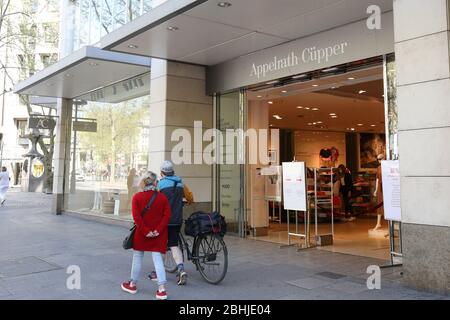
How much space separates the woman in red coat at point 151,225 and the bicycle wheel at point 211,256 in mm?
866

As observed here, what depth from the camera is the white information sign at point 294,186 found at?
8.62m

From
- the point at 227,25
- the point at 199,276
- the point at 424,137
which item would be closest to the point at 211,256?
the point at 199,276

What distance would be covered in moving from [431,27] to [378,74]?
109 inches

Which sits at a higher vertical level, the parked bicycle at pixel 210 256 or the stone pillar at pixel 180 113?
the stone pillar at pixel 180 113

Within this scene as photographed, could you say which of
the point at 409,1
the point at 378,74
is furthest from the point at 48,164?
the point at 409,1

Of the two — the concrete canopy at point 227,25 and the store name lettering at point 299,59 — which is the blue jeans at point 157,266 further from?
the store name lettering at point 299,59

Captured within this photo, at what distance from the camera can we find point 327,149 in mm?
20375

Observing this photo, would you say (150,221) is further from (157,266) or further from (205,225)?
(205,225)

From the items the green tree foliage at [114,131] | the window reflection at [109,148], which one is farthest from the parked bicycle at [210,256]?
the green tree foliage at [114,131]

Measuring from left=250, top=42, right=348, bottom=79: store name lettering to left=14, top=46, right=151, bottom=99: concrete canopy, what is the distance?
331cm

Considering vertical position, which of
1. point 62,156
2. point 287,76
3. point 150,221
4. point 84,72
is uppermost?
point 84,72

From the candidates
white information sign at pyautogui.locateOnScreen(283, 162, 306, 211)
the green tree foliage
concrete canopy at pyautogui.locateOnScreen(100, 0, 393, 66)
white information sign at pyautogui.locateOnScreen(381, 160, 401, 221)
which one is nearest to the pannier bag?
white information sign at pyautogui.locateOnScreen(381, 160, 401, 221)

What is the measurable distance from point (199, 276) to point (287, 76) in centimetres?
454
